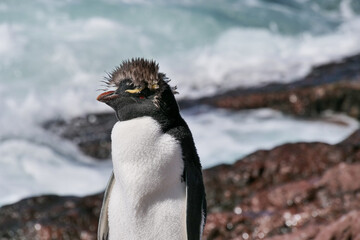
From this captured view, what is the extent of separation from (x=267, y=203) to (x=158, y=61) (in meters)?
7.36

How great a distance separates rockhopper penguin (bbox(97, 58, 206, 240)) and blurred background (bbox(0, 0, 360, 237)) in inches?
164

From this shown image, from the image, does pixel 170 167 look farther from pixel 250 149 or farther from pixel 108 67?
pixel 108 67

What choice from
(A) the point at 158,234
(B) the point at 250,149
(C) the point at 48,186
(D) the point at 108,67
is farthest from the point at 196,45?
(A) the point at 158,234

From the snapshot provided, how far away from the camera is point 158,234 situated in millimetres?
2350

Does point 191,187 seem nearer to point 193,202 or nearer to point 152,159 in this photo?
point 193,202

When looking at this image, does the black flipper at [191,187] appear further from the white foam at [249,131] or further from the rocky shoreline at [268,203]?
the white foam at [249,131]

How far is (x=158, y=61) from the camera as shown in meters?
11.1

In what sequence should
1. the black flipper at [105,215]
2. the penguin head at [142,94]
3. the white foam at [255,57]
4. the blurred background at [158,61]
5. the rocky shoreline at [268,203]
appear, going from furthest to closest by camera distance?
the white foam at [255,57], the blurred background at [158,61], the rocky shoreline at [268,203], the black flipper at [105,215], the penguin head at [142,94]

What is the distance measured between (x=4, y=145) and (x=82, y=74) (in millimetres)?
3170

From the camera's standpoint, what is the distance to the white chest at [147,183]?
2197 millimetres

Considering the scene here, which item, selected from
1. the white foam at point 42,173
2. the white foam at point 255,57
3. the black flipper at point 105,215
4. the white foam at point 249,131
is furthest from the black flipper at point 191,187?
the white foam at point 255,57

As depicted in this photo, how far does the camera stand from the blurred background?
7.08m

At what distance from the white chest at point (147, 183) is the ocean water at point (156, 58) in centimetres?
411

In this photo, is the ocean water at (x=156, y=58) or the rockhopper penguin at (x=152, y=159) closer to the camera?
the rockhopper penguin at (x=152, y=159)
